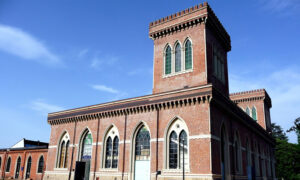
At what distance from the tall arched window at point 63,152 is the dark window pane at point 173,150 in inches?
583

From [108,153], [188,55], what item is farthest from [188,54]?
[108,153]

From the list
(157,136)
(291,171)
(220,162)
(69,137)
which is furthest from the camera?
(291,171)

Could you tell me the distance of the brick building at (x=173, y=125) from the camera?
2392cm

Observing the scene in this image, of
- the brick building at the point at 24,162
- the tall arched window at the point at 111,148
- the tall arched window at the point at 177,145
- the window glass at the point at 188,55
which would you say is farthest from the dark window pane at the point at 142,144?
the brick building at the point at 24,162

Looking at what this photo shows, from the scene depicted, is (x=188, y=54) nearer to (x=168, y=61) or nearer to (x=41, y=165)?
(x=168, y=61)

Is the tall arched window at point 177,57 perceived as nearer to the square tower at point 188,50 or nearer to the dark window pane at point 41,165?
the square tower at point 188,50

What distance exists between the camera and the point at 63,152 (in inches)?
1345

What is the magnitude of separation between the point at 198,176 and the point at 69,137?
17964mm

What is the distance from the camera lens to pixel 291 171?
55.6 metres

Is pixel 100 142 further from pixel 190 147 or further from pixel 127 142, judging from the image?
pixel 190 147

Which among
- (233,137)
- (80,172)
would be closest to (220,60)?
(233,137)

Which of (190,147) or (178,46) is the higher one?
(178,46)

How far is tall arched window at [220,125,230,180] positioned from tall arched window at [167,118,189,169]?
4.07m

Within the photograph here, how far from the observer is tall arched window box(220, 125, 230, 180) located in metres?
25.7
